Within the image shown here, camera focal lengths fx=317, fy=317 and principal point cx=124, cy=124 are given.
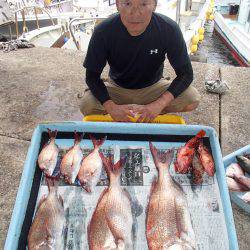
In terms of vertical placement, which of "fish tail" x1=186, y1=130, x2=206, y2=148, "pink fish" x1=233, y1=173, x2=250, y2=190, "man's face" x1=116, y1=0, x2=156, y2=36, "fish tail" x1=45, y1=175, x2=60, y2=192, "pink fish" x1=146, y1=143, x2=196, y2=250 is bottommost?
"pink fish" x1=233, y1=173, x2=250, y2=190

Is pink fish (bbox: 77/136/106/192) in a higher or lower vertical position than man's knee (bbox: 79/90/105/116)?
higher

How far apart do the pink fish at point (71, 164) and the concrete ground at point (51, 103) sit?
3.12 feet

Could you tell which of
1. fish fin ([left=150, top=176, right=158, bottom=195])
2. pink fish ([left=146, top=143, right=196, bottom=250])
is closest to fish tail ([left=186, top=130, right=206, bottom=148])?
pink fish ([left=146, top=143, right=196, bottom=250])

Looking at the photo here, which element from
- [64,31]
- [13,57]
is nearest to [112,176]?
[13,57]

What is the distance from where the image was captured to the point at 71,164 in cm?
242

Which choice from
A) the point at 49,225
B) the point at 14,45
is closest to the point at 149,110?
the point at 49,225

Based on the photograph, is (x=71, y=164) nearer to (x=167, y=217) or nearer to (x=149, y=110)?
(x=167, y=217)

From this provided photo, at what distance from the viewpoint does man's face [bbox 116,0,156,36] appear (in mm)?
2666

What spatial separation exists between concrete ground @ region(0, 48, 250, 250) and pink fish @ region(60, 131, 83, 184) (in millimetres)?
951

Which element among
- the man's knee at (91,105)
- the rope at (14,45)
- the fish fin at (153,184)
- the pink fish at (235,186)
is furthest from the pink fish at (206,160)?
the rope at (14,45)

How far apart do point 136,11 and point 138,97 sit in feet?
3.76

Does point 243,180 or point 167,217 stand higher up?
point 167,217

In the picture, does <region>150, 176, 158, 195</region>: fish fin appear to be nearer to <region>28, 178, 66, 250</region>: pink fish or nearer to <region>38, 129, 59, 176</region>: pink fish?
<region>28, 178, 66, 250</region>: pink fish

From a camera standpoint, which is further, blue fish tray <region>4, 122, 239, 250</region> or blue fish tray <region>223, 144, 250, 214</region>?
blue fish tray <region>223, 144, 250, 214</region>
